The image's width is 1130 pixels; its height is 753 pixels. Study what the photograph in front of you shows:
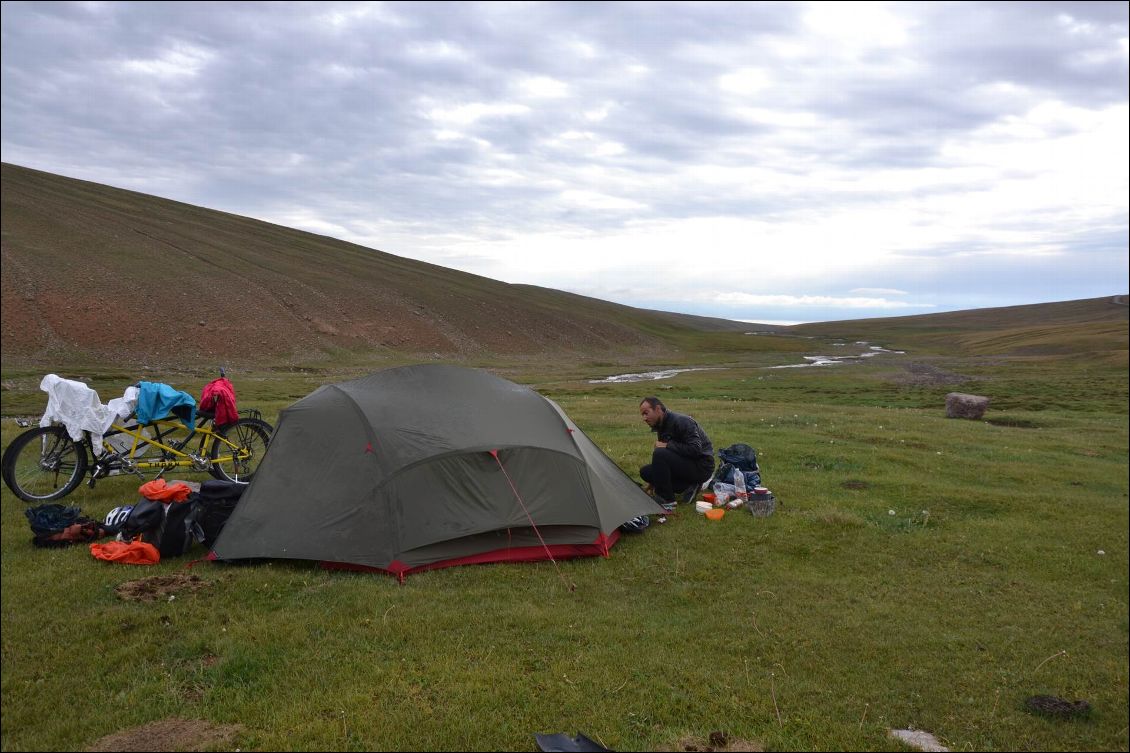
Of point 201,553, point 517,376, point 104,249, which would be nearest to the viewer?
point 201,553

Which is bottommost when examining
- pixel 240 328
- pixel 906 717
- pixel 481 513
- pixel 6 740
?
pixel 906 717

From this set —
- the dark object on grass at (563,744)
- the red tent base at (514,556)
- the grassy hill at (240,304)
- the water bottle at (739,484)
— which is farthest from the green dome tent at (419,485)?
the grassy hill at (240,304)

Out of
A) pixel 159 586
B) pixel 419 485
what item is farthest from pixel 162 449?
pixel 419 485

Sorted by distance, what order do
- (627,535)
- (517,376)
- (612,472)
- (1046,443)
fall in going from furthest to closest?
1. (517,376)
2. (1046,443)
3. (612,472)
4. (627,535)

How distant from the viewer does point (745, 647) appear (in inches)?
273

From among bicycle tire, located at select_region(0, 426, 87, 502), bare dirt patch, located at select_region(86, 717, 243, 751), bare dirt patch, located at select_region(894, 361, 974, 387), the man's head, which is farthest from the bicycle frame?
bare dirt patch, located at select_region(894, 361, 974, 387)

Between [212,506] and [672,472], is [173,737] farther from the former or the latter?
[672,472]

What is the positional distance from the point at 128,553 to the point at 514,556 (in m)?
5.02

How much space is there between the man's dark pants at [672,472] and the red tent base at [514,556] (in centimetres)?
196

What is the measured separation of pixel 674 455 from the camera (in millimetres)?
11695

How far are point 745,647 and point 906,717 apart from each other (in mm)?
1576

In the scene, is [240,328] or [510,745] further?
[240,328]

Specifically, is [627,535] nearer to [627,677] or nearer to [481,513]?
[481,513]

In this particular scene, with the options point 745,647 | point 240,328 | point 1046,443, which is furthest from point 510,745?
point 240,328
